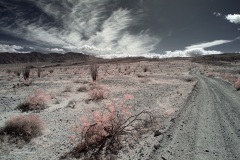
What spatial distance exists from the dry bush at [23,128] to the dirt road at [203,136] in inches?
173

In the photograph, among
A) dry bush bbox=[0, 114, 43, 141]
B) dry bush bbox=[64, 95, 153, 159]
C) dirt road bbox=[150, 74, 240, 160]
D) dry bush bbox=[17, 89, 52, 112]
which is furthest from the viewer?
dry bush bbox=[17, 89, 52, 112]

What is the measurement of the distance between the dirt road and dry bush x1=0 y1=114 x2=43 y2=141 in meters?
4.39

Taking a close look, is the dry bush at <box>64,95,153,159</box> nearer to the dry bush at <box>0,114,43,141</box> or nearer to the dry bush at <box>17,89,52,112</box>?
the dry bush at <box>0,114,43,141</box>

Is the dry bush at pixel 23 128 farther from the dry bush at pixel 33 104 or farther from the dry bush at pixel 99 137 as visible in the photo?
the dry bush at pixel 33 104

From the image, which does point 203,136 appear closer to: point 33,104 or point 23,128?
point 23,128

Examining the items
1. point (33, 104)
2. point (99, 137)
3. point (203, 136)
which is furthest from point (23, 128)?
point (203, 136)

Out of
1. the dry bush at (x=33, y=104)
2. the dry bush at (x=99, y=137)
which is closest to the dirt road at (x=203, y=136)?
the dry bush at (x=99, y=137)

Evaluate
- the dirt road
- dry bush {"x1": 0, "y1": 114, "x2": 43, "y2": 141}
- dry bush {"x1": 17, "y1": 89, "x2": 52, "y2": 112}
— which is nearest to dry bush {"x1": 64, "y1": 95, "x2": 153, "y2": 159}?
the dirt road

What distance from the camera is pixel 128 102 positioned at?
13.5 meters

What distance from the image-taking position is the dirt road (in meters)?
5.98

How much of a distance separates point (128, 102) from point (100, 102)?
1784 mm

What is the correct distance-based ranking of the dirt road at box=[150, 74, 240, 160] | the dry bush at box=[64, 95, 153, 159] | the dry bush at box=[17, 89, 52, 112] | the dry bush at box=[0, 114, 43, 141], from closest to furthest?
the dirt road at box=[150, 74, 240, 160]
the dry bush at box=[64, 95, 153, 159]
the dry bush at box=[0, 114, 43, 141]
the dry bush at box=[17, 89, 52, 112]

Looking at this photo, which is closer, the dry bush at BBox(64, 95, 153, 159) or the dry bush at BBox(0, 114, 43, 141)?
the dry bush at BBox(64, 95, 153, 159)

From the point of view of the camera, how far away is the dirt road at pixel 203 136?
235 inches
